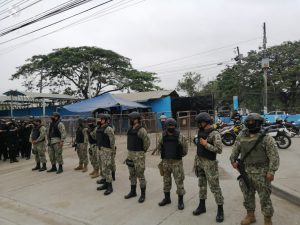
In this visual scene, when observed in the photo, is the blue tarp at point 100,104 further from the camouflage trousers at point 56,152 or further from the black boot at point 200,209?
the black boot at point 200,209

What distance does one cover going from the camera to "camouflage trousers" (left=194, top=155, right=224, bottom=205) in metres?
5.02

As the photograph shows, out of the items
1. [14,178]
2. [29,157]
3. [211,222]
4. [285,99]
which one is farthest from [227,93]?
[211,222]

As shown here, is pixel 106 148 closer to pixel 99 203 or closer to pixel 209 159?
pixel 99 203

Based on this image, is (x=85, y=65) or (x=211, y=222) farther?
(x=85, y=65)

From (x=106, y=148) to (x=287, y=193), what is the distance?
12.5ft

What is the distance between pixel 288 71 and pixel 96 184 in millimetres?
31738

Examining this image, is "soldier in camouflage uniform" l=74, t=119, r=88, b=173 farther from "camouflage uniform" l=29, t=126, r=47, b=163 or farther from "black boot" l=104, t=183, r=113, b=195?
"black boot" l=104, t=183, r=113, b=195

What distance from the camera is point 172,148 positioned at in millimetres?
5594

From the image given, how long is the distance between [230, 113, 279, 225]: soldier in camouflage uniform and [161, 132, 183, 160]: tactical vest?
3.96ft

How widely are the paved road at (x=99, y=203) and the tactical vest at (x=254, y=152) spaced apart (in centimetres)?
107

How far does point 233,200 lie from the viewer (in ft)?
19.9

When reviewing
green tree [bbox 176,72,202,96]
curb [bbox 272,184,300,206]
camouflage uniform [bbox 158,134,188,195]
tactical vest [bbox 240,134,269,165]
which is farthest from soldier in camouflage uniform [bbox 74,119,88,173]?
green tree [bbox 176,72,202,96]

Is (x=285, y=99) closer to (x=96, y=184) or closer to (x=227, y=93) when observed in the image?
(x=227, y=93)

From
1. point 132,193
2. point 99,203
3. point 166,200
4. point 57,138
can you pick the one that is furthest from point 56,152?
point 166,200
